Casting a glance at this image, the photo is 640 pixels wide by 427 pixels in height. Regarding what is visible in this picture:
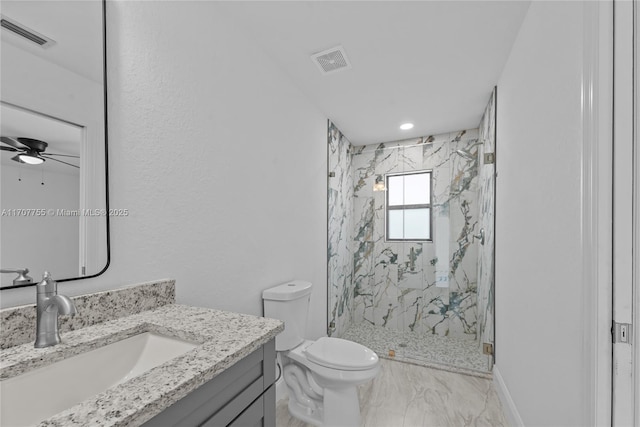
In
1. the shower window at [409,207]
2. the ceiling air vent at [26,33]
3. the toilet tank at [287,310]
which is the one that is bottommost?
the toilet tank at [287,310]

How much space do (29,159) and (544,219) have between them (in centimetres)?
192

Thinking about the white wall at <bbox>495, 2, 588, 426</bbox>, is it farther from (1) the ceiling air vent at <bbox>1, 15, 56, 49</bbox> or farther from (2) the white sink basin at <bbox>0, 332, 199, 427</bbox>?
(1) the ceiling air vent at <bbox>1, 15, 56, 49</bbox>

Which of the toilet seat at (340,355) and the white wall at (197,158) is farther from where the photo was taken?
the toilet seat at (340,355)

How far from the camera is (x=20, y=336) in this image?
2.45 ft

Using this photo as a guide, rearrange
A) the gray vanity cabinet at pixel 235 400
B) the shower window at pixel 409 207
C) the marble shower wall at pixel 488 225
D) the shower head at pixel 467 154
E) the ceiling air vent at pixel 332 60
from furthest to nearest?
the shower window at pixel 409 207 < the shower head at pixel 467 154 < the marble shower wall at pixel 488 225 < the ceiling air vent at pixel 332 60 < the gray vanity cabinet at pixel 235 400

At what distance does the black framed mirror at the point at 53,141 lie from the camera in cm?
79

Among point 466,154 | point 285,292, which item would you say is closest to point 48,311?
point 285,292

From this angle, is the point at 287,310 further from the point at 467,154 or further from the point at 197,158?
the point at 467,154

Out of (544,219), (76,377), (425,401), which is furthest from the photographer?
(425,401)

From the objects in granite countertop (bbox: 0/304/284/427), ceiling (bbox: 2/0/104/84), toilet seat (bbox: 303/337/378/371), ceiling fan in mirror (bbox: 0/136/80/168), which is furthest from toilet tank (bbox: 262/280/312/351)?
ceiling (bbox: 2/0/104/84)

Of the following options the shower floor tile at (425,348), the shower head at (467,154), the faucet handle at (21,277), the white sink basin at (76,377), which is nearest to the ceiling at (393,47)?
the shower head at (467,154)

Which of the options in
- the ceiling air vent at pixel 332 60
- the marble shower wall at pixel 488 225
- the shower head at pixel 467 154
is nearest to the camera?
the ceiling air vent at pixel 332 60

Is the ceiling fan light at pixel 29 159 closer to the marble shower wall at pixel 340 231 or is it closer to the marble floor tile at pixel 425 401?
the marble floor tile at pixel 425 401

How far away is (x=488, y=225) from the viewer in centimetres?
246
